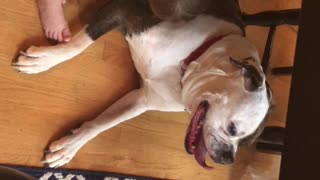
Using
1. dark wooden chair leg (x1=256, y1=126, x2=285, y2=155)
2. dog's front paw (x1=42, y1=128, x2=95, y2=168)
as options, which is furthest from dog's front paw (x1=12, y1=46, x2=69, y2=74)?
dark wooden chair leg (x1=256, y1=126, x2=285, y2=155)

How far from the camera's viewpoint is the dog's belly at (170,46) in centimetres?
156

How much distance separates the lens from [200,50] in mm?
1550

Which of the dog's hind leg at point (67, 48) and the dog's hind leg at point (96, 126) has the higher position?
the dog's hind leg at point (67, 48)

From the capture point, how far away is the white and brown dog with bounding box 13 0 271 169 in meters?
1.47

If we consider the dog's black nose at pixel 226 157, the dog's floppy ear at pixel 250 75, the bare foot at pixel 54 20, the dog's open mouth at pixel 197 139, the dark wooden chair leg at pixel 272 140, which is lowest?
the dark wooden chair leg at pixel 272 140

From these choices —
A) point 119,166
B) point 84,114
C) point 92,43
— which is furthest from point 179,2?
point 119,166

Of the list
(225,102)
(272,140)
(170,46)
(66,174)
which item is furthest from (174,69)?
(272,140)

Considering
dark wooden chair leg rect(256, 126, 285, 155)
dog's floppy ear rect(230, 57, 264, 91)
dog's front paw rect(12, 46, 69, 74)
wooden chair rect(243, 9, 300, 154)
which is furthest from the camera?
dark wooden chair leg rect(256, 126, 285, 155)

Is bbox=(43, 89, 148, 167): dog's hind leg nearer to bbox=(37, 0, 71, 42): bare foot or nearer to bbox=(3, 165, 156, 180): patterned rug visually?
bbox=(3, 165, 156, 180): patterned rug

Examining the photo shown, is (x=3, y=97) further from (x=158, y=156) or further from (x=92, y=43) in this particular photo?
(x=158, y=156)

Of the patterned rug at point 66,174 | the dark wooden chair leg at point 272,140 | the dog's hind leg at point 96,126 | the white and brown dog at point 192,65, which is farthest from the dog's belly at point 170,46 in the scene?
the dark wooden chair leg at point 272,140

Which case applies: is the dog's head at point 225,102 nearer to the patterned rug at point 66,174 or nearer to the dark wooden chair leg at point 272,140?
the patterned rug at point 66,174

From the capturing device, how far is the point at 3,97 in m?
1.54

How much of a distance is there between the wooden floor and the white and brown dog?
48mm
